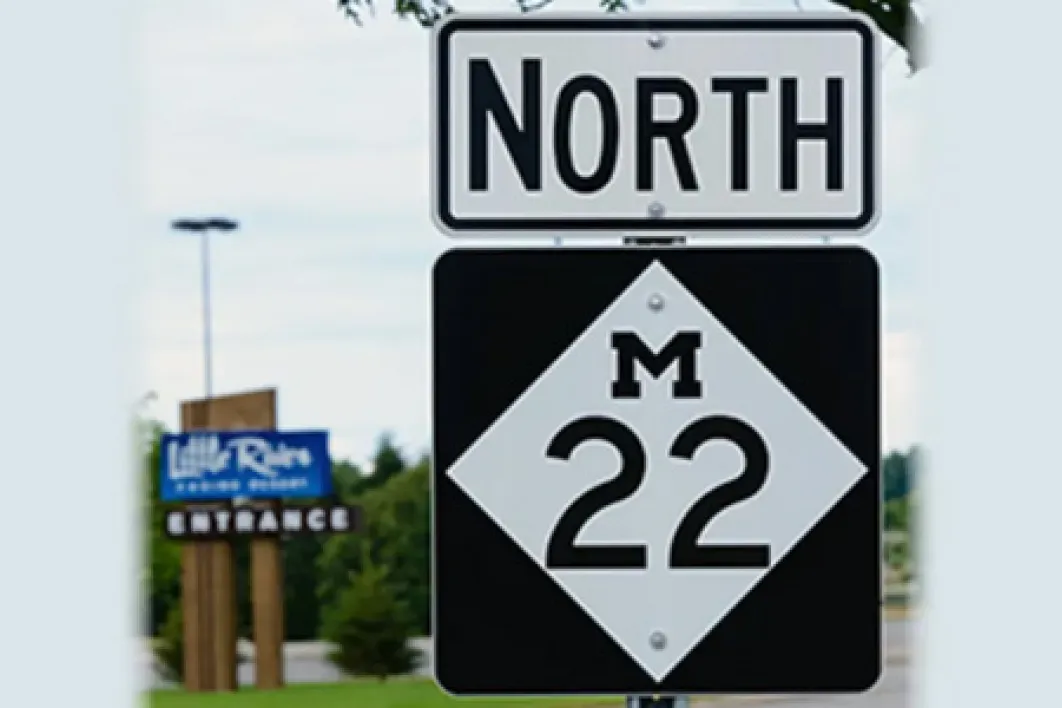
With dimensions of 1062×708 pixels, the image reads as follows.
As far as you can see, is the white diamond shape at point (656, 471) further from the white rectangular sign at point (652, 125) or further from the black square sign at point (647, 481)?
the white rectangular sign at point (652, 125)

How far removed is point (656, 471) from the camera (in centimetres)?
197

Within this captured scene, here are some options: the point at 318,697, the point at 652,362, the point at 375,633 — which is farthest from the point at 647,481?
the point at 318,697

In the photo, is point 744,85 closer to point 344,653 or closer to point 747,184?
point 747,184

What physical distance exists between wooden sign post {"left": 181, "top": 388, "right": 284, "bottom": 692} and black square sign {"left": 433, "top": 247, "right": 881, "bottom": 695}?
1967 centimetres

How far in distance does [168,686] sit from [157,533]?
6.27ft

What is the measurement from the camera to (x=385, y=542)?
74.6 feet

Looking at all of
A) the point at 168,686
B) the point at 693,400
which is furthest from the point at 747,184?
the point at 168,686

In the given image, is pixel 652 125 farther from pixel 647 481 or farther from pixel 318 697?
pixel 318 697

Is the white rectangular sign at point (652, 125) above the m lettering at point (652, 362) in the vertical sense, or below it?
above

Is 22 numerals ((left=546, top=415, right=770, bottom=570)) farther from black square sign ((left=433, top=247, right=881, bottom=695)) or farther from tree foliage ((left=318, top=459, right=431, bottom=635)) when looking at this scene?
tree foliage ((left=318, top=459, right=431, bottom=635))

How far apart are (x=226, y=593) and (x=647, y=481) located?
20916 mm

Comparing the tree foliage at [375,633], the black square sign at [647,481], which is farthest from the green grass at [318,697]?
the black square sign at [647,481]

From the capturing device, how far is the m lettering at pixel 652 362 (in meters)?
1.97

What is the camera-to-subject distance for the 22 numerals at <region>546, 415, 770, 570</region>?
197 centimetres
